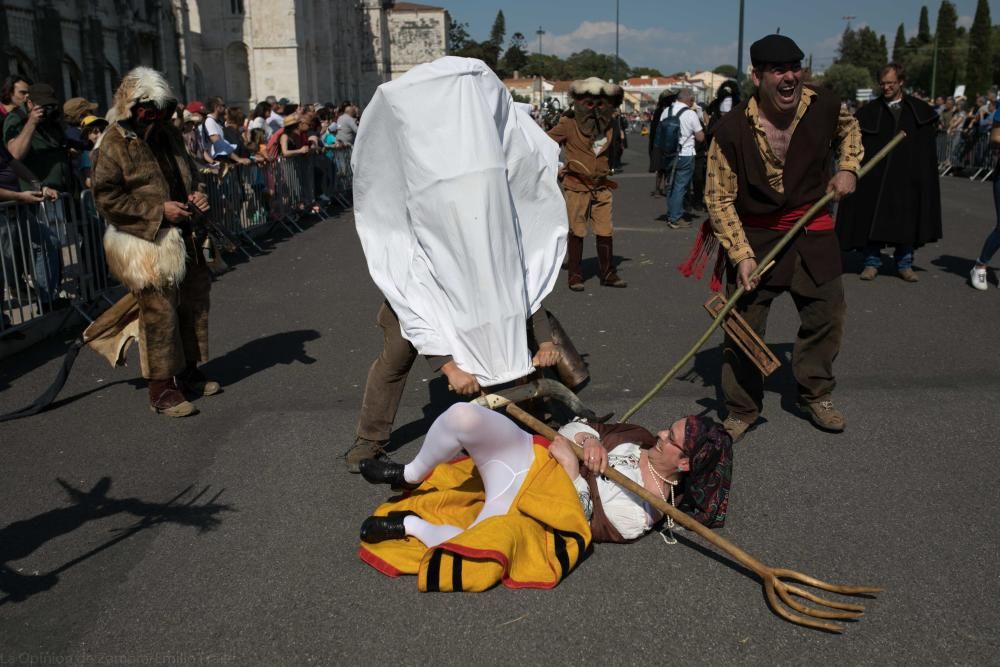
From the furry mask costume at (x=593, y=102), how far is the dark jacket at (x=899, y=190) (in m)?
2.57

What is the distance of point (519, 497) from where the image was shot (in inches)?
140

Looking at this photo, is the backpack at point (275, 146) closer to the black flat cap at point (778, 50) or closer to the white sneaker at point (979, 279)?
the white sneaker at point (979, 279)

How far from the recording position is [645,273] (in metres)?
10.1

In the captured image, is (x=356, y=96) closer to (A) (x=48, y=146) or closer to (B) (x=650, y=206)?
(B) (x=650, y=206)

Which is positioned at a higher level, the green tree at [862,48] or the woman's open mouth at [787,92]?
the green tree at [862,48]

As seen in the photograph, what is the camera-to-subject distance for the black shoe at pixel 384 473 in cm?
391

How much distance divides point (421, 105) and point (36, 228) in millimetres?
5371

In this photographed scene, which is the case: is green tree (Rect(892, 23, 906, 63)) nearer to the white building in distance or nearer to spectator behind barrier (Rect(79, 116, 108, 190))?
the white building in distance

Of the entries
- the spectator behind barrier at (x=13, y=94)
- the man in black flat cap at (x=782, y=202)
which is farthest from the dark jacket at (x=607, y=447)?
the spectator behind barrier at (x=13, y=94)

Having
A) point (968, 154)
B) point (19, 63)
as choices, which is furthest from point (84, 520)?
point (19, 63)

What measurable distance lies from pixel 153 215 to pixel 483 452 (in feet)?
9.75

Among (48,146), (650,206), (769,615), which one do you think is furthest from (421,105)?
(650,206)

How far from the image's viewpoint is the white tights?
3.50 m

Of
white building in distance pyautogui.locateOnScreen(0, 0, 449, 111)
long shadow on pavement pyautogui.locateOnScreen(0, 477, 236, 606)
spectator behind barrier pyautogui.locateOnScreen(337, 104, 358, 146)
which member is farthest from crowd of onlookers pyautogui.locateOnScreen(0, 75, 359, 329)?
white building in distance pyautogui.locateOnScreen(0, 0, 449, 111)
